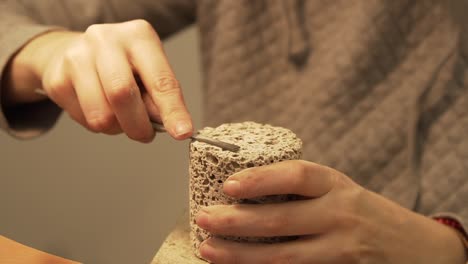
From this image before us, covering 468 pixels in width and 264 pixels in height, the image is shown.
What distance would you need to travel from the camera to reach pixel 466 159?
2.50ft

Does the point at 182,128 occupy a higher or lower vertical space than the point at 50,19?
lower

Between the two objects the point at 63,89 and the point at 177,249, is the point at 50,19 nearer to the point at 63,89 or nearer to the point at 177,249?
the point at 63,89

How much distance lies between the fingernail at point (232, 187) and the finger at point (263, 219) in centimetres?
2

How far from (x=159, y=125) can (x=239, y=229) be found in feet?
0.50

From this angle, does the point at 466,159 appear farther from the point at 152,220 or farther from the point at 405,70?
the point at 152,220

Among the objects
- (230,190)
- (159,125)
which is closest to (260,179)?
(230,190)

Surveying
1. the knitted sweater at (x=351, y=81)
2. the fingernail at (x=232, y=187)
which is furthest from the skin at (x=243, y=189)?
the knitted sweater at (x=351, y=81)

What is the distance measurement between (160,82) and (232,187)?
0.16 m

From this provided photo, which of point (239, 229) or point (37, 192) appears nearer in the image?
point (239, 229)

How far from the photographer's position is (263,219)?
45 cm

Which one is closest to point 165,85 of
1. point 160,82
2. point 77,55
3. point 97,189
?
point 160,82

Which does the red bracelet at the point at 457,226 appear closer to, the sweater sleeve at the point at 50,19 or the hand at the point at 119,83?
the hand at the point at 119,83

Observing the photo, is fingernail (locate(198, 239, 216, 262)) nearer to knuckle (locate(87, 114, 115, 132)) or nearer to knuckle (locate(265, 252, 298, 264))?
knuckle (locate(265, 252, 298, 264))

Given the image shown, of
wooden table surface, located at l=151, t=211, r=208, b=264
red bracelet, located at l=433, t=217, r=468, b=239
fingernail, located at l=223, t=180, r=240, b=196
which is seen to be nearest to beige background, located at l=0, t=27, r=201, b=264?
wooden table surface, located at l=151, t=211, r=208, b=264
